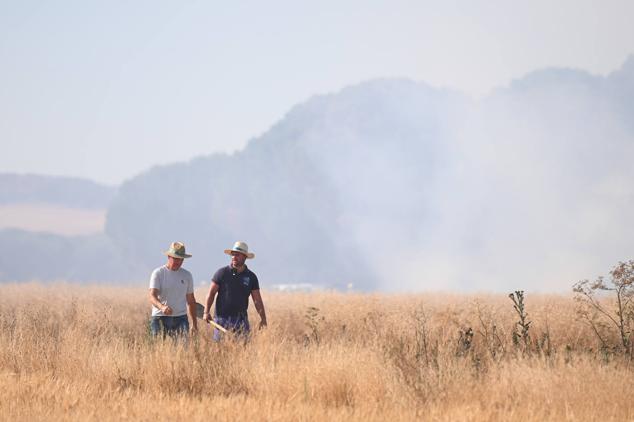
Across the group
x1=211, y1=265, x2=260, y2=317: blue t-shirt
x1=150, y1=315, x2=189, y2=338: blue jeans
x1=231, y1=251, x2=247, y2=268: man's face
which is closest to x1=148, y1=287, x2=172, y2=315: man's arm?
x1=150, y1=315, x2=189, y2=338: blue jeans

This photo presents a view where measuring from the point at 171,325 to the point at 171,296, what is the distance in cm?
42

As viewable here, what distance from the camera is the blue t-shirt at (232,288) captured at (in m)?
13.1

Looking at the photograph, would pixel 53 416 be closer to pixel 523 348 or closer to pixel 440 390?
pixel 440 390

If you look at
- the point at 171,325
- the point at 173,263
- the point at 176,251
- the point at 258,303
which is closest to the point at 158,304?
the point at 171,325

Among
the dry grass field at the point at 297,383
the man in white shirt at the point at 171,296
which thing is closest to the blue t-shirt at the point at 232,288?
the man in white shirt at the point at 171,296

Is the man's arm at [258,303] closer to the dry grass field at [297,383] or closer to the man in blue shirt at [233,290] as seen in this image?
the man in blue shirt at [233,290]

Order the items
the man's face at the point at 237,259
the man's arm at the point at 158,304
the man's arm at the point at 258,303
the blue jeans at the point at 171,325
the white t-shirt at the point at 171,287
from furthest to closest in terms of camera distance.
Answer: the man's arm at the point at 258,303 → the man's face at the point at 237,259 → the blue jeans at the point at 171,325 → the white t-shirt at the point at 171,287 → the man's arm at the point at 158,304

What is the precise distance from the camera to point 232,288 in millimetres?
13094

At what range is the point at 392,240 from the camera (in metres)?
141

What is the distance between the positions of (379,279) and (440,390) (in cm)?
12883

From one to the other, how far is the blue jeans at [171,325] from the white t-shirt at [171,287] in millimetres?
94

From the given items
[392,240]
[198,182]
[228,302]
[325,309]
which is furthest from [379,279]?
[228,302]

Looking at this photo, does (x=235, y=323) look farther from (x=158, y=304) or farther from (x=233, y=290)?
(x=158, y=304)

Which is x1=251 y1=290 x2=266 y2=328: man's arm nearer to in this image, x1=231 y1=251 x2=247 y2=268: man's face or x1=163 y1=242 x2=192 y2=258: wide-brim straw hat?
x1=231 y1=251 x2=247 y2=268: man's face
